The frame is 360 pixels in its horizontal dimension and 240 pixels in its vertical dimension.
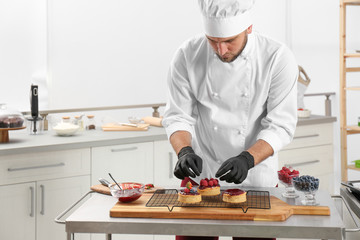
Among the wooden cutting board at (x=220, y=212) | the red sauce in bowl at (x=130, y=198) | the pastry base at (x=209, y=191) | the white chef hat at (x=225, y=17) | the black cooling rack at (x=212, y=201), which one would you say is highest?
the white chef hat at (x=225, y=17)

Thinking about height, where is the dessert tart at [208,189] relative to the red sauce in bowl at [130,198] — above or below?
above

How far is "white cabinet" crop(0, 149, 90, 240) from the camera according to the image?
3242mm

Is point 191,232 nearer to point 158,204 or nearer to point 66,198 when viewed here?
point 158,204

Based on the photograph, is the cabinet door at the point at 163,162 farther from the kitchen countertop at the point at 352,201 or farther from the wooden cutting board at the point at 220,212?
the wooden cutting board at the point at 220,212

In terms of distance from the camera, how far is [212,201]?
6.82 feet

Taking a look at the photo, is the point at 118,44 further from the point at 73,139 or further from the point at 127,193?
the point at 127,193

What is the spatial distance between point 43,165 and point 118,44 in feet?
5.38

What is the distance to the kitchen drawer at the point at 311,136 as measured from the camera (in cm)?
435

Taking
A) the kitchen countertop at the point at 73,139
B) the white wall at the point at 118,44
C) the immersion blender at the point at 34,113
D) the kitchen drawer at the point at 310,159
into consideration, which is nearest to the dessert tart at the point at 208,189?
the kitchen countertop at the point at 73,139

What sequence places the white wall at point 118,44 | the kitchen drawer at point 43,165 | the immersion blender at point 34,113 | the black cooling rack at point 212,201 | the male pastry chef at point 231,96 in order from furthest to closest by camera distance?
the white wall at point 118,44 → the immersion blender at point 34,113 → the kitchen drawer at point 43,165 → the male pastry chef at point 231,96 → the black cooling rack at point 212,201

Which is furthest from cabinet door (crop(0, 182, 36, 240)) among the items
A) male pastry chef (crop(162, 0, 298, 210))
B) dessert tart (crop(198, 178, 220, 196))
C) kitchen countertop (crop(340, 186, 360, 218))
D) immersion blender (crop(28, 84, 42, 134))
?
kitchen countertop (crop(340, 186, 360, 218))

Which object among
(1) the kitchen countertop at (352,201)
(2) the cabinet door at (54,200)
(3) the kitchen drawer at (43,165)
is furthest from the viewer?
(2) the cabinet door at (54,200)

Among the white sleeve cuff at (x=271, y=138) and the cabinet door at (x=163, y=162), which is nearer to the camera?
the white sleeve cuff at (x=271, y=138)

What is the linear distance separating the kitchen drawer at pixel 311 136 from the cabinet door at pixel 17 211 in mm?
1977
